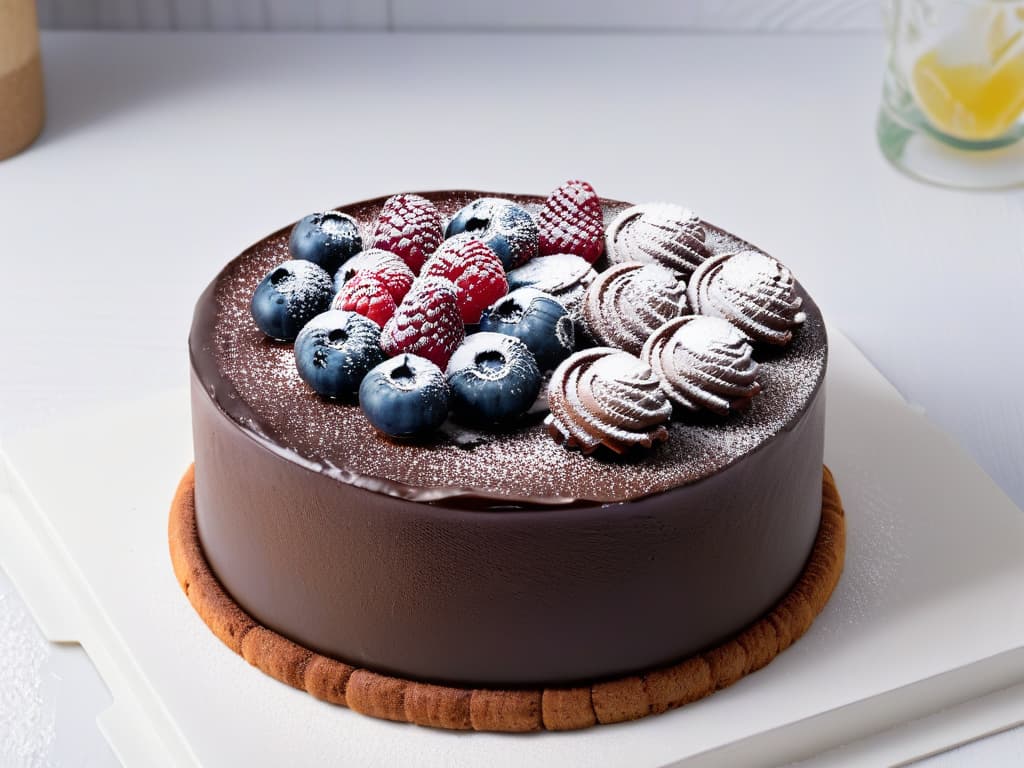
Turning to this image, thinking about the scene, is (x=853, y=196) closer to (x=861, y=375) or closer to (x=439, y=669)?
(x=861, y=375)

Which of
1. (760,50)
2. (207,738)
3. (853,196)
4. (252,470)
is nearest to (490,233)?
(252,470)

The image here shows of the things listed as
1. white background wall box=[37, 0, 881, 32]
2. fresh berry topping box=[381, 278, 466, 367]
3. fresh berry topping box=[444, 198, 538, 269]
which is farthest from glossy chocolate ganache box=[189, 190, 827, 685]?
white background wall box=[37, 0, 881, 32]

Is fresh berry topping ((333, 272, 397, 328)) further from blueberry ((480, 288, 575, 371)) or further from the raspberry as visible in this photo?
blueberry ((480, 288, 575, 371))

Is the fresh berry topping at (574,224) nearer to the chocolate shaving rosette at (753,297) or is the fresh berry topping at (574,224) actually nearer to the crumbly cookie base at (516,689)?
the chocolate shaving rosette at (753,297)

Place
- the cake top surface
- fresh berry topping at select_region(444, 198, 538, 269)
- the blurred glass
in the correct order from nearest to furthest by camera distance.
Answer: the cake top surface < fresh berry topping at select_region(444, 198, 538, 269) < the blurred glass

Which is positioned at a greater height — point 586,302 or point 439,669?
point 586,302

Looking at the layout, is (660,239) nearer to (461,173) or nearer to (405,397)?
(405,397)
